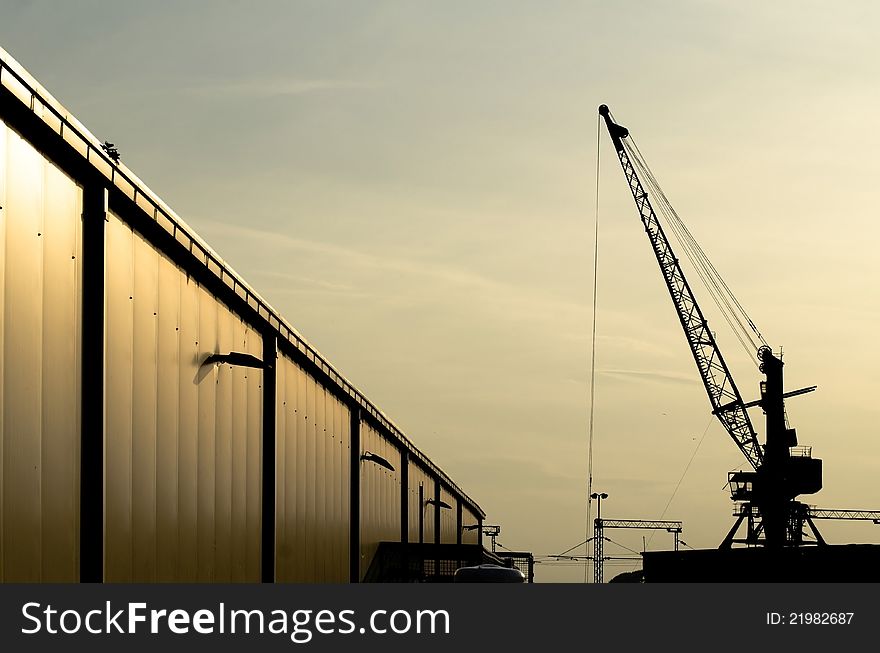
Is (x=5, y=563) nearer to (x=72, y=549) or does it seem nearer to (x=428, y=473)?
(x=72, y=549)

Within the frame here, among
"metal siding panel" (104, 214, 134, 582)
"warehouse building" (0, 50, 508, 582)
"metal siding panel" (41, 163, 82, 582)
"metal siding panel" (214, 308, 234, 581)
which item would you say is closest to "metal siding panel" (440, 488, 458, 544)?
"warehouse building" (0, 50, 508, 582)

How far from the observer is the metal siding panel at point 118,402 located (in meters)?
17.3

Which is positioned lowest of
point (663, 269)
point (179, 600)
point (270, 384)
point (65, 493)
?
point (179, 600)

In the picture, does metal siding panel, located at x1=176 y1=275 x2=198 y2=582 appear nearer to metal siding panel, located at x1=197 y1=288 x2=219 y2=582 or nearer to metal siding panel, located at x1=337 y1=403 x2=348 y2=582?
metal siding panel, located at x1=197 y1=288 x2=219 y2=582

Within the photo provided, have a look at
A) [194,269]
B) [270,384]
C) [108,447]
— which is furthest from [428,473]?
[108,447]

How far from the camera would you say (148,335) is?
19031 millimetres

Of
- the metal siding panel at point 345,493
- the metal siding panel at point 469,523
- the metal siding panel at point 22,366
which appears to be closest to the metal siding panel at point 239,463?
the metal siding panel at point 22,366

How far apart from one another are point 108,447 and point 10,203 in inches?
154

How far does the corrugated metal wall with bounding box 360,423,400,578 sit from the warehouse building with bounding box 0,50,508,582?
27.1ft

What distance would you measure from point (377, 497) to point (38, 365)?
1097 inches

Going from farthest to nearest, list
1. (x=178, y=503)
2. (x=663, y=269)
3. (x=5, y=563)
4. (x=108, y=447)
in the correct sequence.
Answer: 1. (x=663, y=269)
2. (x=178, y=503)
3. (x=108, y=447)
4. (x=5, y=563)

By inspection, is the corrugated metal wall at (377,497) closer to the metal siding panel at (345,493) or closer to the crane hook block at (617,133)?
the metal siding panel at (345,493)

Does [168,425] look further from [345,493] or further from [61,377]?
[345,493]

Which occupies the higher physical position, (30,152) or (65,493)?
(30,152)
